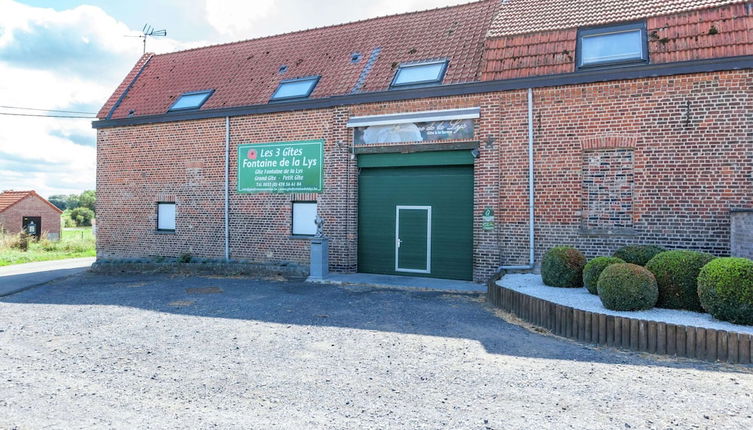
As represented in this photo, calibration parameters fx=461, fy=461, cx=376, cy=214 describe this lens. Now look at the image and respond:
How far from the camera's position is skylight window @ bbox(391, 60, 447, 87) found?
11.5 meters

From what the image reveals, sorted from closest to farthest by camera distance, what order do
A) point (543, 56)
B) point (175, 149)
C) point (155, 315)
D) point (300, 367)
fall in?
point (300, 367) < point (155, 315) < point (543, 56) < point (175, 149)

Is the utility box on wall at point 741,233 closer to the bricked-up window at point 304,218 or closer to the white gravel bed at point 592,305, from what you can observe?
the white gravel bed at point 592,305

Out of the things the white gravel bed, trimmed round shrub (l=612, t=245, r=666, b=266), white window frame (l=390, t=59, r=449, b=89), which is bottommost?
the white gravel bed

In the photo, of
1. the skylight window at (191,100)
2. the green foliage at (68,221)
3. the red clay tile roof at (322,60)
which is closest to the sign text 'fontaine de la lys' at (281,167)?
the red clay tile roof at (322,60)

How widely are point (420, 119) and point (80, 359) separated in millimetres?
8430

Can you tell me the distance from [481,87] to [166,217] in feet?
33.9

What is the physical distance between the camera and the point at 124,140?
49.6 feet

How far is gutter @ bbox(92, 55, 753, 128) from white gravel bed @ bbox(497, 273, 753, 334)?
4372 mm

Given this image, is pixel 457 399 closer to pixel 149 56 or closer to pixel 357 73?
pixel 357 73

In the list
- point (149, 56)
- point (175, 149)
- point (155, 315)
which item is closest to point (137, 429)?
point (155, 315)

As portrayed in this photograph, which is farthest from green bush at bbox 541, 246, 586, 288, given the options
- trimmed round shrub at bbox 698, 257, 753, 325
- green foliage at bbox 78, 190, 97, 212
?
green foliage at bbox 78, 190, 97, 212

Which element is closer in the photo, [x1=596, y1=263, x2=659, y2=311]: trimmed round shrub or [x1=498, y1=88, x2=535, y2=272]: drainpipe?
[x1=596, y1=263, x2=659, y2=311]: trimmed round shrub

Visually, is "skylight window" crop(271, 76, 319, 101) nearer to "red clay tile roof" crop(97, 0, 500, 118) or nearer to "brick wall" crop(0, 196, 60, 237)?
"red clay tile roof" crop(97, 0, 500, 118)

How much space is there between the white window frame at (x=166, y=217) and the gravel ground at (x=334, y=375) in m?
6.73
